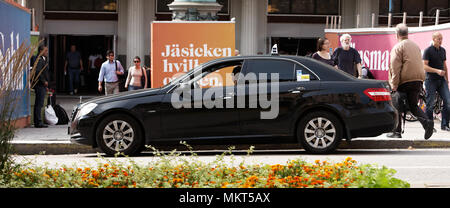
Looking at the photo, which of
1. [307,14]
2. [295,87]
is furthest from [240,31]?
[295,87]

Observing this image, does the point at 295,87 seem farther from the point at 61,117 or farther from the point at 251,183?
the point at 61,117

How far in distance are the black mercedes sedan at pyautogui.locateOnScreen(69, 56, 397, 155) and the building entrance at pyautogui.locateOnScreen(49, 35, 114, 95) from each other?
2080 centimetres

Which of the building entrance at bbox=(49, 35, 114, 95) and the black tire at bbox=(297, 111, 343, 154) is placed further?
the building entrance at bbox=(49, 35, 114, 95)

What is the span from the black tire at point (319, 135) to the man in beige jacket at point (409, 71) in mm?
1978

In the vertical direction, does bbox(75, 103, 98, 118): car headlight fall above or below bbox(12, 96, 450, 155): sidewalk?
above

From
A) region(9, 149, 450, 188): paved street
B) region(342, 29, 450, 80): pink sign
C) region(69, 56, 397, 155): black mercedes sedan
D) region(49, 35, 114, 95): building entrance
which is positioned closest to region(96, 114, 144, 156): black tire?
region(69, 56, 397, 155): black mercedes sedan

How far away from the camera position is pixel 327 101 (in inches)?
430

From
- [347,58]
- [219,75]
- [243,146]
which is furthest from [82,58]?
[219,75]

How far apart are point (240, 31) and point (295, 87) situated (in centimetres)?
2194

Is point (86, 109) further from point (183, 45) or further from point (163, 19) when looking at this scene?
point (163, 19)

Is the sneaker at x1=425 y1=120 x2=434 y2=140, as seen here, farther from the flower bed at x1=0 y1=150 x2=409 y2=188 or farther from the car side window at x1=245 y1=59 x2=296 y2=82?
the flower bed at x1=0 y1=150 x2=409 y2=188

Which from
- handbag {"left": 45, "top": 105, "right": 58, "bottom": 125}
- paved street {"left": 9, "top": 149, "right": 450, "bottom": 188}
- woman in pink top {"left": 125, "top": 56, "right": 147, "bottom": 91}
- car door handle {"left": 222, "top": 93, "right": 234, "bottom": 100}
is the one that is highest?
woman in pink top {"left": 125, "top": 56, "right": 147, "bottom": 91}

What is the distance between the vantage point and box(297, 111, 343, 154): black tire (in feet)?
35.8

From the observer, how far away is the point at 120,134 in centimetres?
1103
